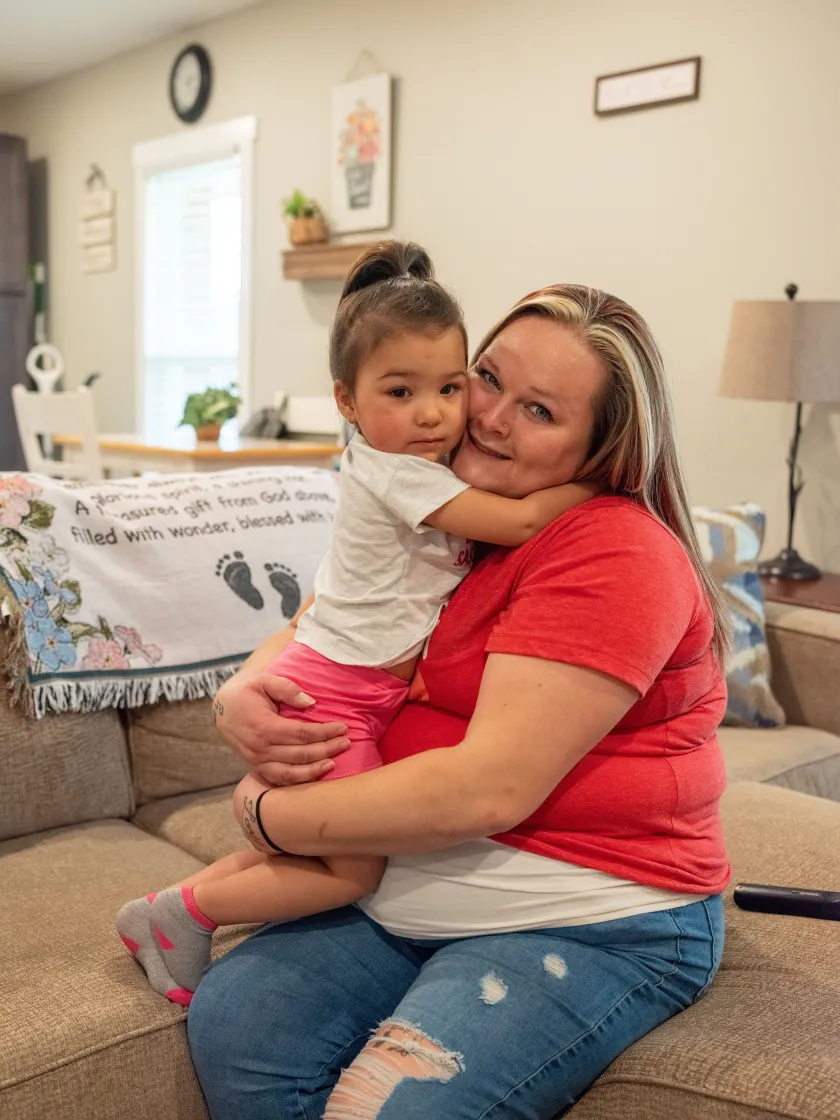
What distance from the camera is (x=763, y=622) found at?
2.48 metres

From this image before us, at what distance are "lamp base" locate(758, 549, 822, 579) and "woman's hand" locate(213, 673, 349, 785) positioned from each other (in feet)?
7.03

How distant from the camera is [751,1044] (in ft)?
3.49

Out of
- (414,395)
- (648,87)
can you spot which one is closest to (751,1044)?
(414,395)

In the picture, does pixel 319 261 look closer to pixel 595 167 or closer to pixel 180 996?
pixel 595 167

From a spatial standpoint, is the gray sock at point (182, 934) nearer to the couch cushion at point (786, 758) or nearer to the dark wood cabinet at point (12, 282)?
the couch cushion at point (786, 758)

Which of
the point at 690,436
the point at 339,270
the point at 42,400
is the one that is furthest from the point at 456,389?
the point at 339,270

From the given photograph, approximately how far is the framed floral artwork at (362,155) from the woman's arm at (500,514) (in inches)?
145

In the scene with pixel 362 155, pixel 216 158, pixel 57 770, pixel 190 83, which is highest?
pixel 190 83

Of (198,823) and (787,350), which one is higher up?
(787,350)

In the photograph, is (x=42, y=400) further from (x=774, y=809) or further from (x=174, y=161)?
(x=774, y=809)

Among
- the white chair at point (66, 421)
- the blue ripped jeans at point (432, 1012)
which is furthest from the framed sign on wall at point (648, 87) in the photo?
the blue ripped jeans at point (432, 1012)

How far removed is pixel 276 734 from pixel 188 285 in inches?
200

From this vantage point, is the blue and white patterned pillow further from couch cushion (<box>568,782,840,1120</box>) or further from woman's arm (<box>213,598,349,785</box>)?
woman's arm (<box>213,598,349,785</box>)

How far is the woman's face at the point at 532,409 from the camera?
1154 mm
